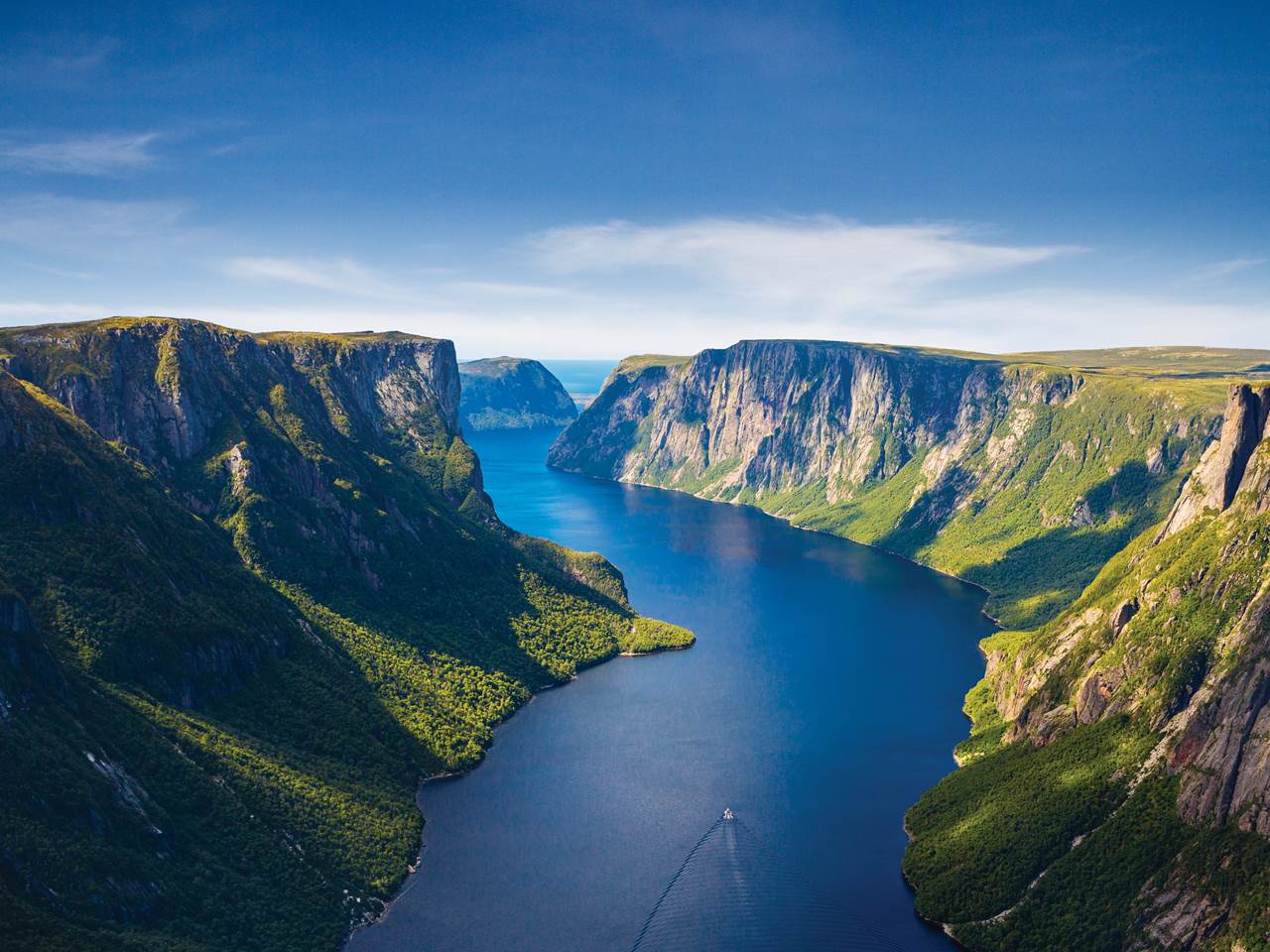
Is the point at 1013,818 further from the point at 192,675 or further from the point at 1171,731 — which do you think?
the point at 192,675

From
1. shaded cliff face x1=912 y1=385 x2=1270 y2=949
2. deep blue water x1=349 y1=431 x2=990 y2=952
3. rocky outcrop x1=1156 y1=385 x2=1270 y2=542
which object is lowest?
deep blue water x1=349 y1=431 x2=990 y2=952

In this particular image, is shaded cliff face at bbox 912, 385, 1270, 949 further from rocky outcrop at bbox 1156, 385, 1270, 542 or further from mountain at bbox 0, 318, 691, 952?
mountain at bbox 0, 318, 691, 952

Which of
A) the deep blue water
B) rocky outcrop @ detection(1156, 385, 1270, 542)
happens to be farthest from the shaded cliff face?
the deep blue water

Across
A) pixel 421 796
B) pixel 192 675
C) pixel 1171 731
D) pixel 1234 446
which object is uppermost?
pixel 1234 446

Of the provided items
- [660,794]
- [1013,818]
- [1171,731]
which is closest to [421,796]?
[660,794]

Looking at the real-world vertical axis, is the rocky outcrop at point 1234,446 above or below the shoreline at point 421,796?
above

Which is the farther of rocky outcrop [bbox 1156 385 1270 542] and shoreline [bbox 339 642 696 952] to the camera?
rocky outcrop [bbox 1156 385 1270 542]

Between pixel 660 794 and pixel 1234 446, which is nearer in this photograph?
pixel 660 794

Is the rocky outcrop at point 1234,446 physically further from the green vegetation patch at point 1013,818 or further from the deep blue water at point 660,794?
the deep blue water at point 660,794


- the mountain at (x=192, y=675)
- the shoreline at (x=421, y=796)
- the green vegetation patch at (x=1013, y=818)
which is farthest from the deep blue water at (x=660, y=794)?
the mountain at (x=192, y=675)
